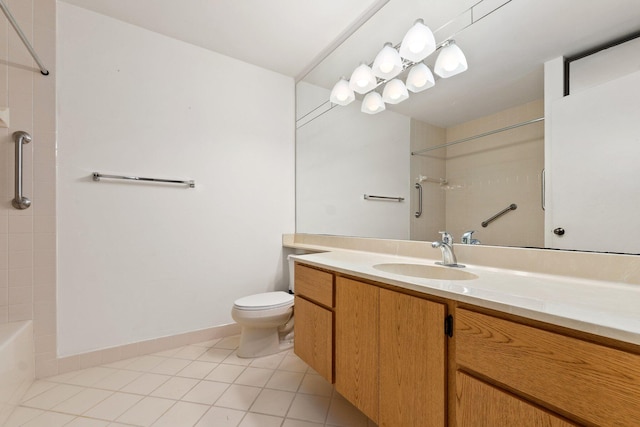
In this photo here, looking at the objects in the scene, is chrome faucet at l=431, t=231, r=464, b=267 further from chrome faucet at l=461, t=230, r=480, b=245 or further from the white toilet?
the white toilet

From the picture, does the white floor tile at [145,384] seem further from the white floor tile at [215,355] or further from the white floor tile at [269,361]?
the white floor tile at [269,361]

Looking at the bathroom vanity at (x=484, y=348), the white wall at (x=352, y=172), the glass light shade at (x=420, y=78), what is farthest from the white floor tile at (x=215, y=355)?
the glass light shade at (x=420, y=78)

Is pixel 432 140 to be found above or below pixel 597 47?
below

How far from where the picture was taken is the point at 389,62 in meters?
1.64

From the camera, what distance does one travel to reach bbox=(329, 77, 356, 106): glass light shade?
2.07 meters

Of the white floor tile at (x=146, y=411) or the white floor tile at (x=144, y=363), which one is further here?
the white floor tile at (x=144, y=363)

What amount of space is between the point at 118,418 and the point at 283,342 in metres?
0.97

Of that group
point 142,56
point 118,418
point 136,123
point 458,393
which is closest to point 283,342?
point 118,418

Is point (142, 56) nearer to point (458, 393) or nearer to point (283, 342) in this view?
point (283, 342)

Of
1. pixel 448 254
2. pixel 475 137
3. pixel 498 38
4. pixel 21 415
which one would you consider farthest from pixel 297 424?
pixel 498 38

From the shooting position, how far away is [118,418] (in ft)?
4.00

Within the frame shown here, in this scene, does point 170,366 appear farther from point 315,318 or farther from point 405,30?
point 405,30

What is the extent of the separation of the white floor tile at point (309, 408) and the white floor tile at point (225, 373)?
0.43m

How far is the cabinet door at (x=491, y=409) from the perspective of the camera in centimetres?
57
